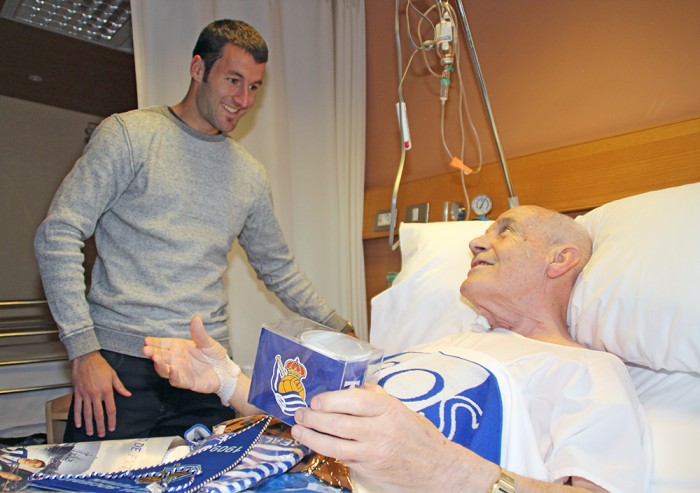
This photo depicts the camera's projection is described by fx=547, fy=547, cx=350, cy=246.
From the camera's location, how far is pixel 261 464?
907mm

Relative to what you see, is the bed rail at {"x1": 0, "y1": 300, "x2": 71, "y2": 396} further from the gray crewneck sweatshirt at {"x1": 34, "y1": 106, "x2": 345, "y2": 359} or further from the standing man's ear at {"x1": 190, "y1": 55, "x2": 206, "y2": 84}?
the standing man's ear at {"x1": 190, "y1": 55, "x2": 206, "y2": 84}

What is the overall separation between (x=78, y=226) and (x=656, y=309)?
1437mm

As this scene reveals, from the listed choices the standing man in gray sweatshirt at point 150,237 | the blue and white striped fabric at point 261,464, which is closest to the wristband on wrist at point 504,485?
the blue and white striped fabric at point 261,464

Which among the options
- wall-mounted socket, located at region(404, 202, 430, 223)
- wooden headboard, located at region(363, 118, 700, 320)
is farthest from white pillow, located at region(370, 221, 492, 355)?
wall-mounted socket, located at region(404, 202, 430, 223)

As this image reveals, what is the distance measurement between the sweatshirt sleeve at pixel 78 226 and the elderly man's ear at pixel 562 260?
1.20 meters

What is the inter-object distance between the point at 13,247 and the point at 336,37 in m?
2.25

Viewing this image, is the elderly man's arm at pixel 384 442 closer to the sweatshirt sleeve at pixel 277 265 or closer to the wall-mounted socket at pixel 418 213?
the sweatshirt sleeve at pixel 277 265

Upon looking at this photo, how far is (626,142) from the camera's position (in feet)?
5.53

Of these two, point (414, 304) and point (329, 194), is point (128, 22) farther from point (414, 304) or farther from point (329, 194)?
point (414, 304)

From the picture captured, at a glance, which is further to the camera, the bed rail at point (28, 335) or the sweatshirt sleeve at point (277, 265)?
the bed rail at point (28, 335)

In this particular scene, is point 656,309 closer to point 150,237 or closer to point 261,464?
point 261,464

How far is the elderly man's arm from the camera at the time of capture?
0.67 meters

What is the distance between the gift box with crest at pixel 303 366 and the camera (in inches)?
27.4

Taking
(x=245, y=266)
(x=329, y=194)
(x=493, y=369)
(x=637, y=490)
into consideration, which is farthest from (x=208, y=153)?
(x=637, y=490)
